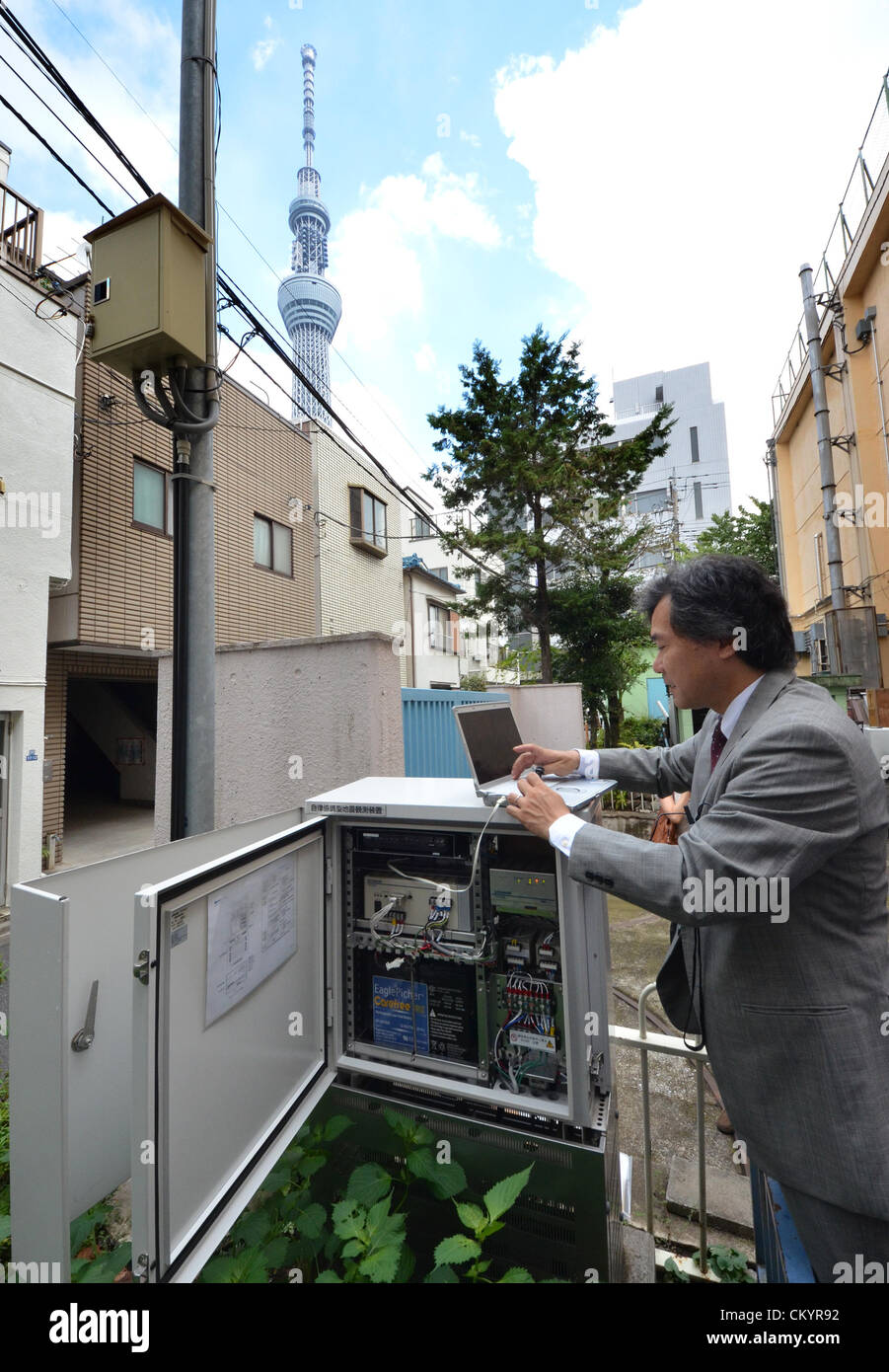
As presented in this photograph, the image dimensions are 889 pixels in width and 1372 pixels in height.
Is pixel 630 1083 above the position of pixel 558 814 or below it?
below

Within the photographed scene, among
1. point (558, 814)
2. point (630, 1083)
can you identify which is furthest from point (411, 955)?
point (630, 1083)

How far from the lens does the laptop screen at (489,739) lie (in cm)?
191

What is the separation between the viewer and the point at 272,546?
11453mm

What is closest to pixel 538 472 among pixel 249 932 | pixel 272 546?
pixel 272 546

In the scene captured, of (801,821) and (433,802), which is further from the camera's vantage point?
(433,802)

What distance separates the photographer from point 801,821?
4.25 feet

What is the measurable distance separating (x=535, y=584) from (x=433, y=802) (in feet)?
30.2

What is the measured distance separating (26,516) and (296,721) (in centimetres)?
542

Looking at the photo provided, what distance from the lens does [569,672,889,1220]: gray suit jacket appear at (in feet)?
4.25

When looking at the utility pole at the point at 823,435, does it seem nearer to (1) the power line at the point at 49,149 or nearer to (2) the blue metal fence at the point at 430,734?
(2) the blue metal fence at the point at 430,734

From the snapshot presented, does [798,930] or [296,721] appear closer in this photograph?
[798,930]

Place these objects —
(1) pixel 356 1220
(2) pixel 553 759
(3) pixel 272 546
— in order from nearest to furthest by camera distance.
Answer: (1) pixel 356 1220 → (2) pixel 553 759 → (3) pixel 272 546

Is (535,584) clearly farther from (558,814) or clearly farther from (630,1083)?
(558,814)

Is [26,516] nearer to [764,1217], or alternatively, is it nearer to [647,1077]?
[647,1077]
